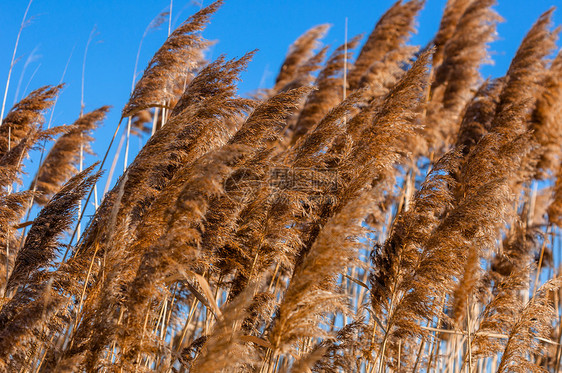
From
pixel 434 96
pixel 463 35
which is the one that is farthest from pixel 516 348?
pixel 463 35

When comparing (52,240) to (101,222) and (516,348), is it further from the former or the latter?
(516,348)

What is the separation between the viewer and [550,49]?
7.27 meters

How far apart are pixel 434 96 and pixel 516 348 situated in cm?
485

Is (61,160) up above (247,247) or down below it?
above

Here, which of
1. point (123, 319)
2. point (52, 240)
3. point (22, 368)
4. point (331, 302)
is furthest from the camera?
point (52, 240)

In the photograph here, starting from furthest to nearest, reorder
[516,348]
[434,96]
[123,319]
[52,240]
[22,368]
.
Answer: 1. [434,96]
2. [516,348]
3. [52,240]
4. [22,368]
5. [123,319]

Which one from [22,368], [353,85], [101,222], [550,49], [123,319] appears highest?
[550,49]

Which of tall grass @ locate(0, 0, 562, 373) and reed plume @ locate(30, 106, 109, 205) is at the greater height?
reed plume @ locate(30, 106, 109, 205)

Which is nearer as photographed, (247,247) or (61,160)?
(247,247)

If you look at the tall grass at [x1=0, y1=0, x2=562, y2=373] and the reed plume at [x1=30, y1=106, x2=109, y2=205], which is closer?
the tall grass at [x1=0, y1=0, x2=562, y2=373]

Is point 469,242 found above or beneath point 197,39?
beneath

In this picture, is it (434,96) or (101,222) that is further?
(434,96)

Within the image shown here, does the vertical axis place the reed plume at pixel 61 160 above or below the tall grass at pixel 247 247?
above

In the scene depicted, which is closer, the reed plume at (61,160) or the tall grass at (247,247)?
the tall grass at (247,247)
